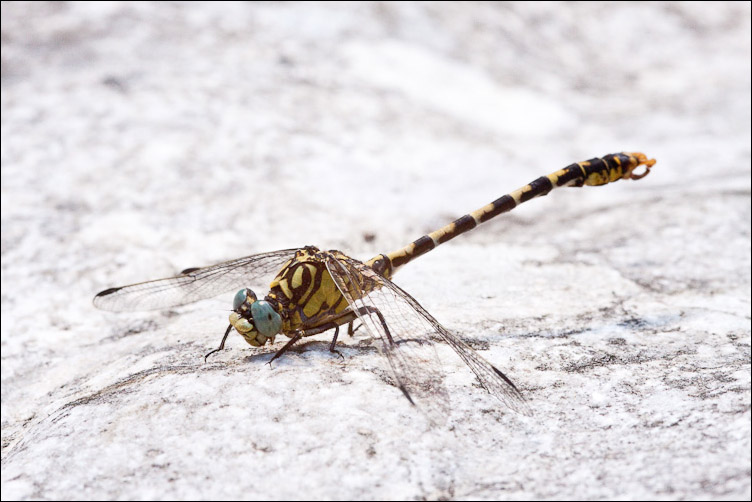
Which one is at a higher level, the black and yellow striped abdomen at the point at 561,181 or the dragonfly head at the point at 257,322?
the black and yellow striped abdomen at the point at 561,181

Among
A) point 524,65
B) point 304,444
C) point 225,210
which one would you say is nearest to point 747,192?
point 524,65

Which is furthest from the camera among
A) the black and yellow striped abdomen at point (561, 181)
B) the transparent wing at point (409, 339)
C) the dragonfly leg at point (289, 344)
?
the black and yellow striped abdomen at point (561, 181)

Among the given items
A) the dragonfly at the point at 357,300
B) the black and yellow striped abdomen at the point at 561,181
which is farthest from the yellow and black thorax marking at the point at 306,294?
the black and yellow striped abdomen at the point at 561,181

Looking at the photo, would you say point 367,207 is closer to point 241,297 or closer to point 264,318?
point 241,297

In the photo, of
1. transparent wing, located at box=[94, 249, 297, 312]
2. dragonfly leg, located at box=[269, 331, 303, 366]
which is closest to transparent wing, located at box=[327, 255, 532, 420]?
dragonfly leg, located at box=[269, 331, 303, 366]

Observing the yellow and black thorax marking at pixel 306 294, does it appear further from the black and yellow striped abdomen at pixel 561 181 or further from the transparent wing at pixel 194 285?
the black and yellow striped abdomen at pixel 561 181

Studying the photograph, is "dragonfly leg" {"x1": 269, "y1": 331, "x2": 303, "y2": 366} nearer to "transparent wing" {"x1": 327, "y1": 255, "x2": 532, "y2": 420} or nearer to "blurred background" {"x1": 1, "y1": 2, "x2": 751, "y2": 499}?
"blurred background" {"x1": 1, "y1": 2, "x2": 751, "y2": 499}

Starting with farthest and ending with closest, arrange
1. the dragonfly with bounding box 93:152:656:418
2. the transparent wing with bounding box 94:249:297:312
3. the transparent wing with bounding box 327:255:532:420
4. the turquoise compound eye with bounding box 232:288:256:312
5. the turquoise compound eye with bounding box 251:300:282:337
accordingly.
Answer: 1. the transparent wing with bounding box 94:249:297:312
2. the turquoise compound eye with bounding box 232:288:256:312
3. the turquoise compound eye with bounding box 251:300:282:337
4. the dragonfly with bounding box 93:152:656:418
5. the transparent wing with bounding box 327:255:532:420
